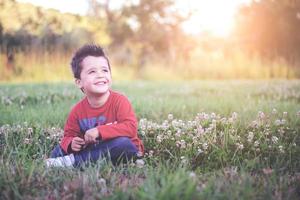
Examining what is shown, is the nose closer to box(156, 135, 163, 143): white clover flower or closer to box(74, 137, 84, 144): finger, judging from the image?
box(74, 137, 84, 144): finger

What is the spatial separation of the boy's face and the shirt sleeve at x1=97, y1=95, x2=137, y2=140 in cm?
21

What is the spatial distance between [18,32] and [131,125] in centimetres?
1187

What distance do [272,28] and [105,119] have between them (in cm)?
1916

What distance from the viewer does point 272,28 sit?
851 inches

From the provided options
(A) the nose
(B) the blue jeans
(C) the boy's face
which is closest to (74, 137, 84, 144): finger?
(B) the blue jeans

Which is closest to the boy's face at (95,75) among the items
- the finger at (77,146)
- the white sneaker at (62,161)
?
the finger at (77,146)

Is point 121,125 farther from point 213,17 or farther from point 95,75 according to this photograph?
point 213,17

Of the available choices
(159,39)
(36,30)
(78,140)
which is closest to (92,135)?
(78,140)

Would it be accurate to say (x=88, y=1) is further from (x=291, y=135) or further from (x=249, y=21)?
(x=291, y=135)

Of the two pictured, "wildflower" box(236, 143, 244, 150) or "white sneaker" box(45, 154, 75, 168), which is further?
"wildflower" box(236, 143, 244, 150)

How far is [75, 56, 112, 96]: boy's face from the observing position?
3.99 m

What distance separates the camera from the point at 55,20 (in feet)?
53.8

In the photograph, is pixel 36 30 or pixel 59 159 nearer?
pixel 59 159

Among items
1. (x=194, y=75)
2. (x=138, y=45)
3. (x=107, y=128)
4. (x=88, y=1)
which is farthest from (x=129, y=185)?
(x=88, y=1)
